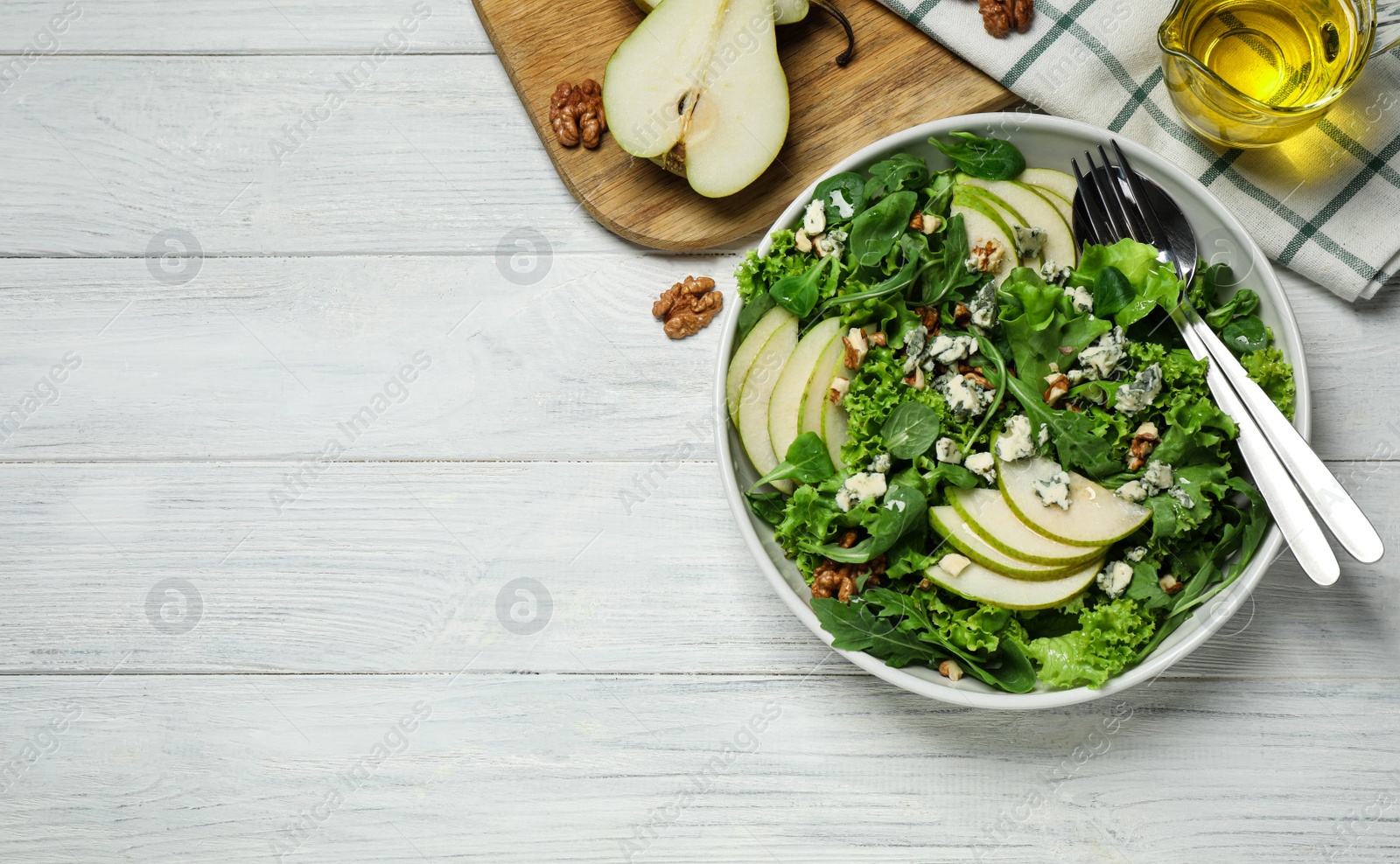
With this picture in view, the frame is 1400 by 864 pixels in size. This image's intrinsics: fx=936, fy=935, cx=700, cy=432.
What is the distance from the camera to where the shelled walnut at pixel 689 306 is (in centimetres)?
166

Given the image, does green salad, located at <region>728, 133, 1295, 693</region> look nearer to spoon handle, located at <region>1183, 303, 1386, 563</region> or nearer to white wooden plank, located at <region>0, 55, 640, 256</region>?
spoon handle, located at <region>1183, 303, 1386, 563</region>

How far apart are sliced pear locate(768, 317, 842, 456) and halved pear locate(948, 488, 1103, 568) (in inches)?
10.1

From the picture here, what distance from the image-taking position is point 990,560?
4.30ft

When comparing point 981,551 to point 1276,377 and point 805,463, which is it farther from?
point 1276,377

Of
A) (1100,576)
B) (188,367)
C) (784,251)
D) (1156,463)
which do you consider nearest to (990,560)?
(1100,576)

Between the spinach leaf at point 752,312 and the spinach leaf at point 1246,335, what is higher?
the spinach leaf at point 1246,335

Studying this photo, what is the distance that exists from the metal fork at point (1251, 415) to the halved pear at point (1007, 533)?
256mm

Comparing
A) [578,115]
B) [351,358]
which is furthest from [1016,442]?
[351,358]

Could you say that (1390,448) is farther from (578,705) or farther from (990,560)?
(578,705)

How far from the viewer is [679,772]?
1.64 meters

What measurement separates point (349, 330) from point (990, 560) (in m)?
1.21

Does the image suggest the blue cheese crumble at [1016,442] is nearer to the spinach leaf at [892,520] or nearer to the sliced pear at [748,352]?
the spinach leaf at [892,520]

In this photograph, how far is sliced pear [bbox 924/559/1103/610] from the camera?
1.32m

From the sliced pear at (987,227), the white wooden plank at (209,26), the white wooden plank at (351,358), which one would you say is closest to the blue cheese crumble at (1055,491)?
the sliced pear at (987,227)
